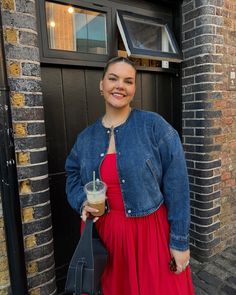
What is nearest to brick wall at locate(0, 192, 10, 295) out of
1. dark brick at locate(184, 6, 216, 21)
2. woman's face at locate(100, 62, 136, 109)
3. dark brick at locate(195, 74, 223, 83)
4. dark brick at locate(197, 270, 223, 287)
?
woman's face at locate(100, 62, 136, 109)

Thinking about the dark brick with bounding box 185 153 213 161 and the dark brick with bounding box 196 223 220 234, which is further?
the dark brick with bounding box 196 223 220 234

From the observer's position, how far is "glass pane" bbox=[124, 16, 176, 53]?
2326mm

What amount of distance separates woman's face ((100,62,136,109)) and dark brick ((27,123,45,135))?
0.51 m

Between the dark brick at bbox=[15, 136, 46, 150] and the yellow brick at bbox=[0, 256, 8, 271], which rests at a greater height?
the dark brick at bbox=[15, 136, 46, 150]

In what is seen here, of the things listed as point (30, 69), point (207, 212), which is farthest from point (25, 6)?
point (207, 212)

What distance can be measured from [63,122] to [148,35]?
3.87 feet

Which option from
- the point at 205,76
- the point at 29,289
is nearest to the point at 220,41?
the point at 205,76

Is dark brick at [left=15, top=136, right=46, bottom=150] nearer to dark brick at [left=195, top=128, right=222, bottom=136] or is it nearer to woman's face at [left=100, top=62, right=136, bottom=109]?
woman's face at [left=100, top=62, right=136, bottom=109]

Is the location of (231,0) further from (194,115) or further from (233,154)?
(233,154)

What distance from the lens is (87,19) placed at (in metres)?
2.18

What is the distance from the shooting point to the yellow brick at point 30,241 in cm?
176

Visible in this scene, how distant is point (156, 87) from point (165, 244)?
1620 mm

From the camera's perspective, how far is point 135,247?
1547 mm

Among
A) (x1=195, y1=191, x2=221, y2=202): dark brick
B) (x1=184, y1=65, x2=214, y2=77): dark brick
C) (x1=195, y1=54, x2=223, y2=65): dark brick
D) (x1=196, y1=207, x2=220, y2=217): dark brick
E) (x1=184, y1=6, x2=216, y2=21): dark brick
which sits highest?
(x1=184, y1=6, x2=216, y2=21): dark brick
